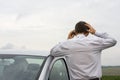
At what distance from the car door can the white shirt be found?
16cm

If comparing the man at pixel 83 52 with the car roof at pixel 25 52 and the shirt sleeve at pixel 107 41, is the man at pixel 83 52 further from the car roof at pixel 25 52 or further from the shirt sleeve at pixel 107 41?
the car roof at pixel 25 52

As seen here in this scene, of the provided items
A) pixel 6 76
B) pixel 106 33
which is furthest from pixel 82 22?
pixel 6 76

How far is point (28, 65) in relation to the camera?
23.6 feet

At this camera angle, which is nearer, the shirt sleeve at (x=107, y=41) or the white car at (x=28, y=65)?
the white car at (x=28, y=65)

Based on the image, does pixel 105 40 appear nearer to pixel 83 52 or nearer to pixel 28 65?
pixel 83 52

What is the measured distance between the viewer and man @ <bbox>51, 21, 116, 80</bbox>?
7.46m

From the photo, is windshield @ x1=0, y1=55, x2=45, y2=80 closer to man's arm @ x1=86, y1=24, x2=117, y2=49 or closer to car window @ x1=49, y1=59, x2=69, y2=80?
car window @ x1=49, y1=59, x2=69, y2=80

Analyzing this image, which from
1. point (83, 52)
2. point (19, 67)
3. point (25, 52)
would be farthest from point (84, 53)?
point (19, 67)

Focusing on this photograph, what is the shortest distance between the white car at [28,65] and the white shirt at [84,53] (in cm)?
21

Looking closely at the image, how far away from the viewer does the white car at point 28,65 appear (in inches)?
274

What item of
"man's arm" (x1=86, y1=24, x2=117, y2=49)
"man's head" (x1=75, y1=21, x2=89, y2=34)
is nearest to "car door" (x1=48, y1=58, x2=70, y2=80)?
"man's head" (x1=75, y1=21, x2=89, y2=34)

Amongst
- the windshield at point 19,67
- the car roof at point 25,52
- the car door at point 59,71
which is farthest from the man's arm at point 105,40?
the windshield at point 19,67

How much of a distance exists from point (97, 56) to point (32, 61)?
100 cm

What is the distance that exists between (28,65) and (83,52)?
84cm
